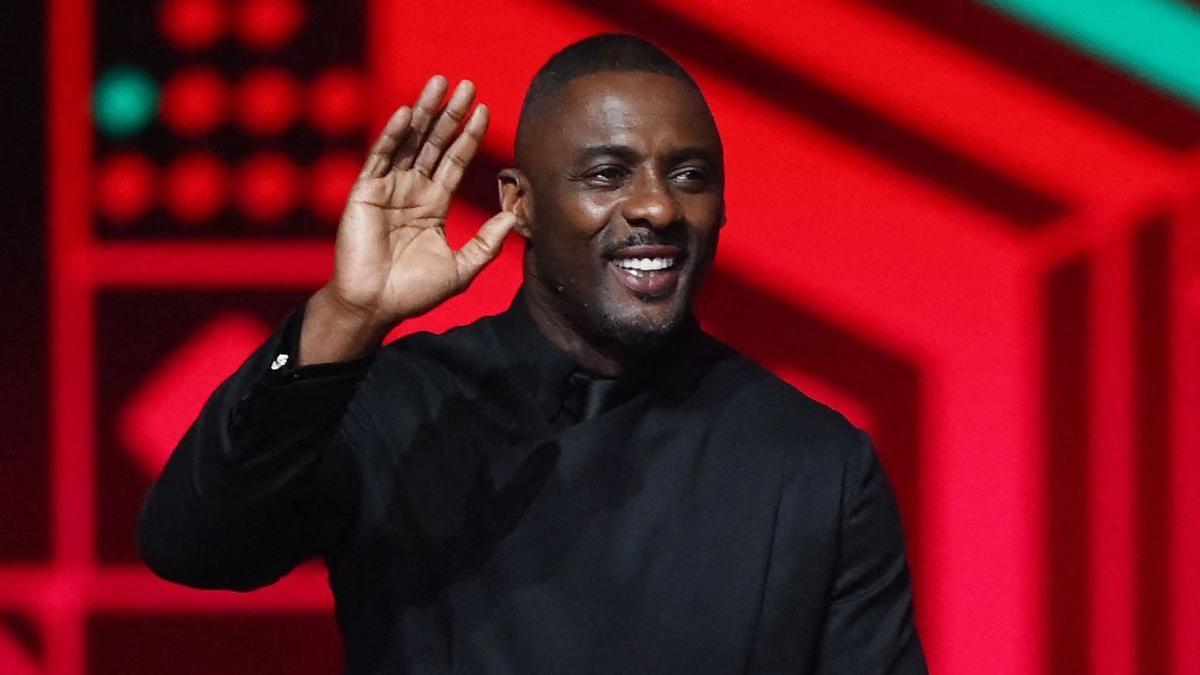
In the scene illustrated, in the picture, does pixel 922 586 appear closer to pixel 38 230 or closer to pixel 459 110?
pixel 459 110

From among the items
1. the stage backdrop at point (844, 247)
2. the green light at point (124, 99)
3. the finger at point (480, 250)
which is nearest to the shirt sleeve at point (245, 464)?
the finger at point (480, 250)

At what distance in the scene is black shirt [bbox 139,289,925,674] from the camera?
4.10ft

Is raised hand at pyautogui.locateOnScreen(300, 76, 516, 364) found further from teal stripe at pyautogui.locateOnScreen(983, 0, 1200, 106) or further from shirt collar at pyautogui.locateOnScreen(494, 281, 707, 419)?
teal stripe at pyautogui.locateOnScreen(983, 0, 1200, 106)

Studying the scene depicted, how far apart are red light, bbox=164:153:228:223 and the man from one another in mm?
665

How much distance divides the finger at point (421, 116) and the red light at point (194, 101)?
806 mm

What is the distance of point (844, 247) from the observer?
6.29 feet

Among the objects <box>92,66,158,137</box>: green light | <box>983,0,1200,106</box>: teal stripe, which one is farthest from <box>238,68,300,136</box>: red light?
<box>983,0,1200,106</box>: teal stripe

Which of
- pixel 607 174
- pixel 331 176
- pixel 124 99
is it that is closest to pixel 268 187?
pixel 331 176

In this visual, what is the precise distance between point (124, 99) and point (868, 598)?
1169 millimetres

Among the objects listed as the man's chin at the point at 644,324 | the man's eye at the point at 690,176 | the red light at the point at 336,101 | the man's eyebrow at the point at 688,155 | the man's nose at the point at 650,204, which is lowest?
the man's chin at the point at 644,324

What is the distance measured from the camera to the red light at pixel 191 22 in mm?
1938

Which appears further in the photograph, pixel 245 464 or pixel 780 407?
pixel 780 407

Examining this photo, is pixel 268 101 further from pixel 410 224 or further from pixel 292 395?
pixel 292 395

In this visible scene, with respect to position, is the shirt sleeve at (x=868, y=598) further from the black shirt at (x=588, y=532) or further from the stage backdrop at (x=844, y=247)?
the stage backdrop at (x=844, y=247)
